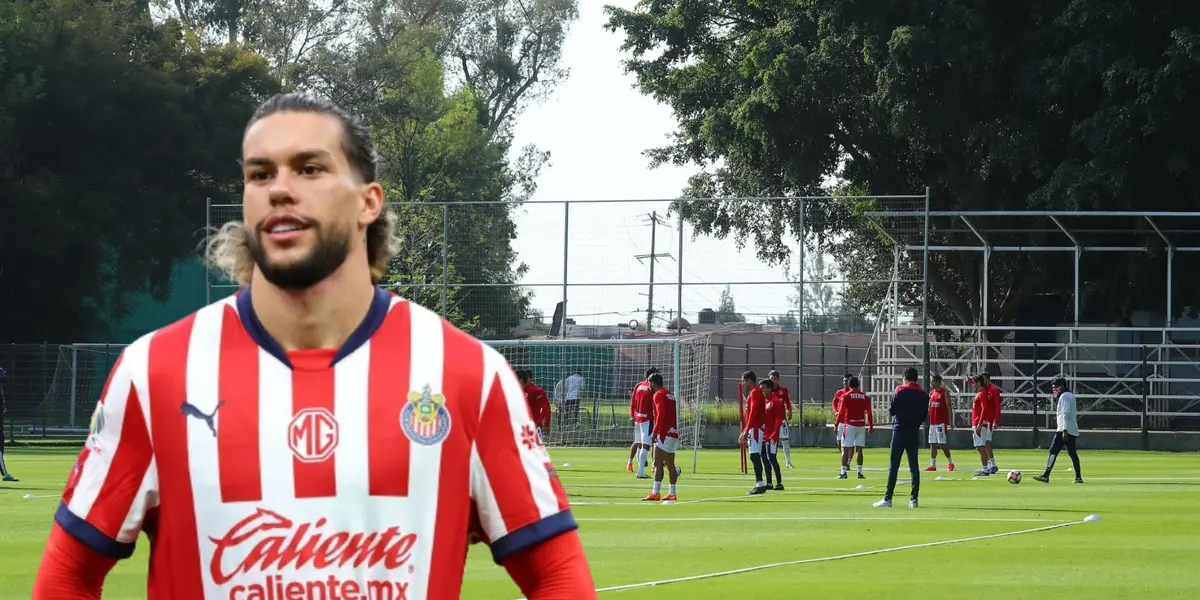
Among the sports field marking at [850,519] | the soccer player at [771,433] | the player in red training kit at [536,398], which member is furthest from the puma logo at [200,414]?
the player in red training kit at [536,398]

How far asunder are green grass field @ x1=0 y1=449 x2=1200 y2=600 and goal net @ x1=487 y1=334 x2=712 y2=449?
28.1ft

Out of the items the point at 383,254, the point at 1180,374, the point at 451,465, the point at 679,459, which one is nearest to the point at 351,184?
the point at 383,254

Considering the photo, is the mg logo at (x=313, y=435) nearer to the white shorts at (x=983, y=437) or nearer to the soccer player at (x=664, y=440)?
the soccer player at (x=664, y=440)

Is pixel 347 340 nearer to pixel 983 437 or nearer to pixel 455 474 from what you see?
pixel 455 474

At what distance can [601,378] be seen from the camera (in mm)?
39688

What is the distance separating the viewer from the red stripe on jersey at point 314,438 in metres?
3.02

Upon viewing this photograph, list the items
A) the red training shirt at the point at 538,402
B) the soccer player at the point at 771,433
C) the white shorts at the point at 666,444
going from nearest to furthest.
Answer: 1. the white shorts at the point at 666,444
2. the soccer player at the point at 771,433
3. the red training shirt at the point at 538,402

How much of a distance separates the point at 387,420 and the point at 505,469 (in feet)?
0.75

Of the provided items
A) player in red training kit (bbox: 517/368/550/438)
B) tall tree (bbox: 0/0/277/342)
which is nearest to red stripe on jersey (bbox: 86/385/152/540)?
player in red training kit (bbox: 517/368/550/438)

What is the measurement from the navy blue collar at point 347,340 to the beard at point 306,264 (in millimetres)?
125

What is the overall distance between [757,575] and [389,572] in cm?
1149

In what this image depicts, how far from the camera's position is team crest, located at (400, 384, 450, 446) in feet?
10.0

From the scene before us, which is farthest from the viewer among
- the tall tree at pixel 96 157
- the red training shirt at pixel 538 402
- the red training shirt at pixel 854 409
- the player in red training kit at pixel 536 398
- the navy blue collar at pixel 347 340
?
the tall tree at pixel 96 157

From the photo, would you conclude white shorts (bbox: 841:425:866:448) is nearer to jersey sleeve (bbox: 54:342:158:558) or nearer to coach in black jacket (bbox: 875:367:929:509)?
coach in black jacket (bbox: 875:367:929:509)
